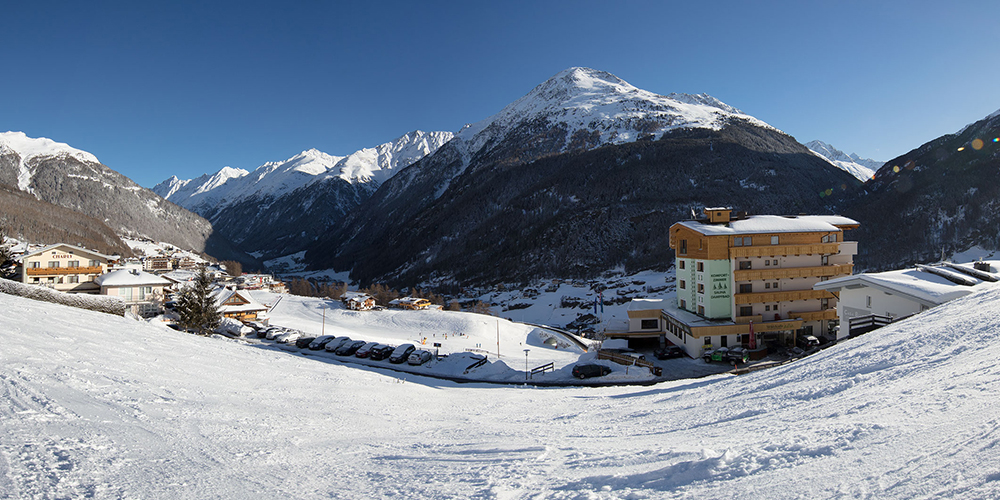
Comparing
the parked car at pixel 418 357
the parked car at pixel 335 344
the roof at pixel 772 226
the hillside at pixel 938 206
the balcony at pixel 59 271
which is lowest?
the parked car at pixel 418 357

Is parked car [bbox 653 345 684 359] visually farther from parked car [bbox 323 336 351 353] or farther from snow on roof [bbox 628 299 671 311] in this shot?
parked car [bbox 323 336 351 353]

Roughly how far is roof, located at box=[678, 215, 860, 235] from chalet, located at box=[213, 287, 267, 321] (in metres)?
42.3

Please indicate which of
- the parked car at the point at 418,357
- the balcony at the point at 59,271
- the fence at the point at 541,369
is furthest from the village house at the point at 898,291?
the balcony at the point at 59,271

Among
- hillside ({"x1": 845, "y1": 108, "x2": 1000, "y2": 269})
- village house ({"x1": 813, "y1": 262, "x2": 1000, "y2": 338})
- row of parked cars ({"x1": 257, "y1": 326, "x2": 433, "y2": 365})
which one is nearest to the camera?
village house ({"x1": 813, "y1": 262, "x2": 1000, "y2": 338})

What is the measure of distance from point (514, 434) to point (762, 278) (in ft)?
101

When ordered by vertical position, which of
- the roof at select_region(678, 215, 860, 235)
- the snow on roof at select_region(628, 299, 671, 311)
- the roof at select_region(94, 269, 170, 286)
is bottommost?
the snow on roof at select_region(628, 299, 671, 311)

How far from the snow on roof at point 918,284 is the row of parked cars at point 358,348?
2530 cm

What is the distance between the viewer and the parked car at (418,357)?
27.1 meters

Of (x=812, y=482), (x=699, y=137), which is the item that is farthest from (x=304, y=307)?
(x=699, y=137)

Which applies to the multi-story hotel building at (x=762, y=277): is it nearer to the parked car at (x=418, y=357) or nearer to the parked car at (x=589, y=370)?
the parked car at (x=589, y=370)

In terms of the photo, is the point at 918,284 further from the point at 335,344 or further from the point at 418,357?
the point at 335,344

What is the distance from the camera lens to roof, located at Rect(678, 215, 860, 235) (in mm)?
32312

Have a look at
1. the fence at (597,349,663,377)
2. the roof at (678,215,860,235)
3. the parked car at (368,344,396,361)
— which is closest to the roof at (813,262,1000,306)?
the roof at (678,215,860,235)

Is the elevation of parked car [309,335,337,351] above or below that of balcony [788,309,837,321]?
below
